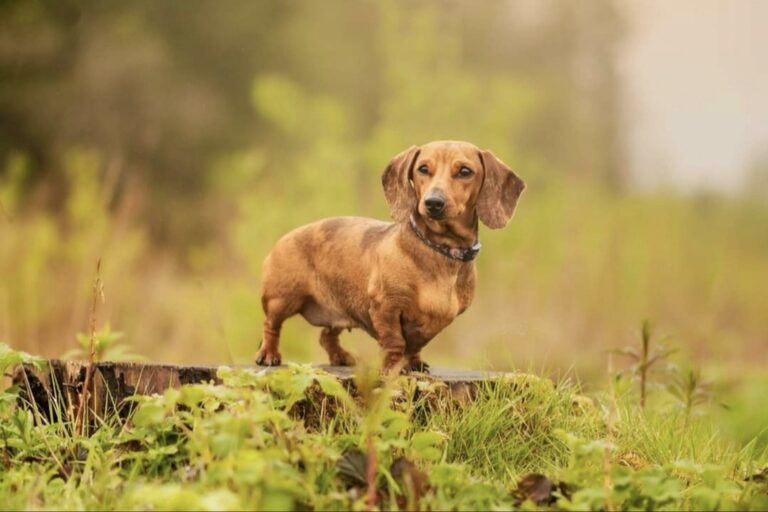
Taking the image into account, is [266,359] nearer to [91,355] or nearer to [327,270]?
[327,270]

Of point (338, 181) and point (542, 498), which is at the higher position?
point (338, 181)

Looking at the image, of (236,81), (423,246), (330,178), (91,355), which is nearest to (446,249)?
(423,246)

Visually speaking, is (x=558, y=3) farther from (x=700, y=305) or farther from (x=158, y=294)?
(x=158, y=294)

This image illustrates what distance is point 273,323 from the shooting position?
4184 mm

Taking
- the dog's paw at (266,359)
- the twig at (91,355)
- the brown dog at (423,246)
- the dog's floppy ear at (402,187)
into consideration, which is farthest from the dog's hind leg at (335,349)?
the twig at (91,355)

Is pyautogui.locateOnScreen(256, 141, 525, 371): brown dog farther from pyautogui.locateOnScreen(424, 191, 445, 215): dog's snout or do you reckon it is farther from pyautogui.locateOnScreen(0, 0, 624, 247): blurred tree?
pyautogui.locateOnScreen(0, 0, 624, 247): blurred tree

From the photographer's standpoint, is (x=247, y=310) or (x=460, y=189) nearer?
(x=460, y=189)

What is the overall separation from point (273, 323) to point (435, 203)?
40.5 inches

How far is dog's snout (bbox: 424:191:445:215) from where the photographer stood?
11.6ft

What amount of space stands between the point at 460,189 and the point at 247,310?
494 cm

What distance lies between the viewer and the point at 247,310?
27.4 feet

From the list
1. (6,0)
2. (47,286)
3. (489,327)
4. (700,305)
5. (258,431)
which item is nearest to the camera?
(258,431)

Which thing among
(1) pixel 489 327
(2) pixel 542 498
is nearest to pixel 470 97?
(1) pixel 489 327

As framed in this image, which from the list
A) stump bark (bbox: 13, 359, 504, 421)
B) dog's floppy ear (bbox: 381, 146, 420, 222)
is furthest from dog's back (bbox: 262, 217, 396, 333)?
stump bark (bbox: 13, 359, 504, 421)
